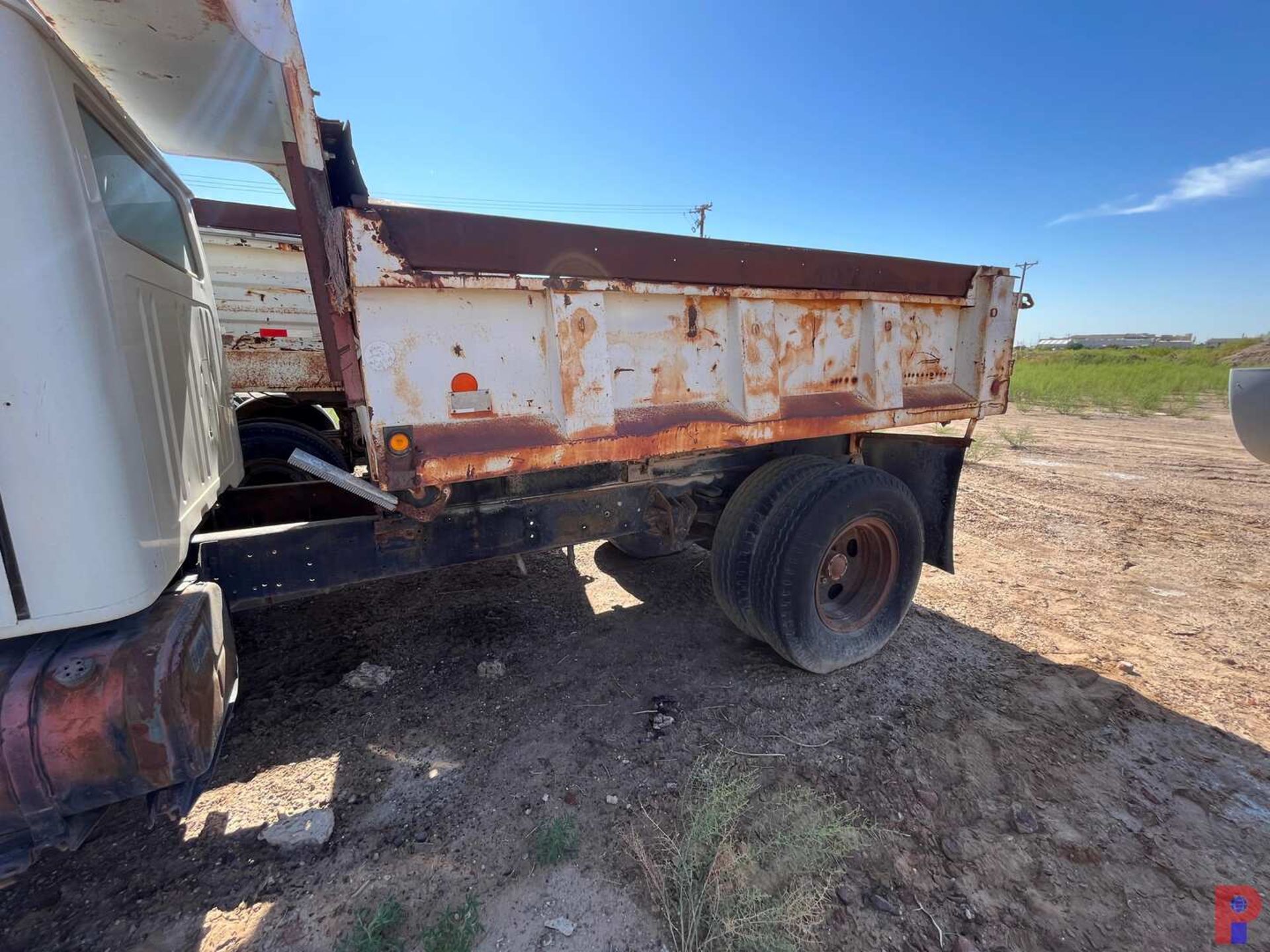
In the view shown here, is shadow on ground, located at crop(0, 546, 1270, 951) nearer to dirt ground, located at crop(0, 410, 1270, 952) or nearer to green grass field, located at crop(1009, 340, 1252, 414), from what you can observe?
dirt ground, located at crop(0, 410, 1270, 952)

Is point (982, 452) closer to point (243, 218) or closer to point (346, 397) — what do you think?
point (346, 397)

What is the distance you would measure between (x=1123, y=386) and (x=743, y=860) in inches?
900

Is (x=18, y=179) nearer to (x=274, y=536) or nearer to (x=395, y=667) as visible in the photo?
(x=274, y=536)

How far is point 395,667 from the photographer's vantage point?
3.03m

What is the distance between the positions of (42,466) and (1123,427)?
16.0m

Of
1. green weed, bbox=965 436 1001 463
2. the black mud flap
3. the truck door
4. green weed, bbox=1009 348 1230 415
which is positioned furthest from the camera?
green weed, bbox=1009 348 1230 415

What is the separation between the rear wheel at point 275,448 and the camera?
3.77 meters

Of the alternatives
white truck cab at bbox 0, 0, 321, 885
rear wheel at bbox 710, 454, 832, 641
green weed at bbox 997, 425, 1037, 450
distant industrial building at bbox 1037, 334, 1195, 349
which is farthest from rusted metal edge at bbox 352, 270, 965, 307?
distant industrial building at bbox 1037, 334, 1195, 349

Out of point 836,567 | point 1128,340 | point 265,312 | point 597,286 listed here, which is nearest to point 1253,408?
point 836,567

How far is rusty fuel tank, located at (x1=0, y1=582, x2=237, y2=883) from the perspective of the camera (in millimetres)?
1258

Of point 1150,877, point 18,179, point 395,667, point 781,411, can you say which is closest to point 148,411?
point 18,179

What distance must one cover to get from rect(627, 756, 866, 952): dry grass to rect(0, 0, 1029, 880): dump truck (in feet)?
2.82

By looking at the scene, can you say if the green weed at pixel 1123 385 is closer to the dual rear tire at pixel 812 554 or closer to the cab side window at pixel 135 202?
the dual rear tire at pixel 812 554

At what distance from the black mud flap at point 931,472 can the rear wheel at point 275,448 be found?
3.70 m
